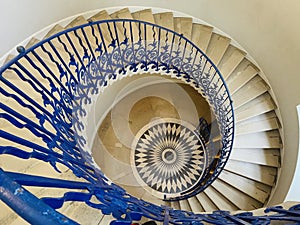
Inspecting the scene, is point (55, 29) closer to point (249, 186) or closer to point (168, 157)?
point (168, 157)

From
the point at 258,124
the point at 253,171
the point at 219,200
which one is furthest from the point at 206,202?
the point at 258,124

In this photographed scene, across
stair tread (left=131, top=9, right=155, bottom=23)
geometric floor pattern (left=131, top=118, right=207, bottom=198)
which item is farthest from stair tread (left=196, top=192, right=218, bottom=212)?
stair tread (left=131, top=9, right=155, bottom=23)

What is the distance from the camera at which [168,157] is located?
719 centimetres

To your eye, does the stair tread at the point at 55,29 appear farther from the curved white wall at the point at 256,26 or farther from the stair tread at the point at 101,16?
the stair tread at the point at 101,16

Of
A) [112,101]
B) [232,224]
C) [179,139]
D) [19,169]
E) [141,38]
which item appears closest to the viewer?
[232,224]

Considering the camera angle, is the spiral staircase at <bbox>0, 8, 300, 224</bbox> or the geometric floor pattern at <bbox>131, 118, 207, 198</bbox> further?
the geometric floor pattern at <bbox>131, 118, 207, 198</bbox>

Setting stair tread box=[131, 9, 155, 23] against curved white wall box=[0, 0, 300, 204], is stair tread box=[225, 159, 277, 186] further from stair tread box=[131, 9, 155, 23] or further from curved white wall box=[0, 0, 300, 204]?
stair tread box=[131, 9, 155, 23]

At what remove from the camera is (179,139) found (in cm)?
728

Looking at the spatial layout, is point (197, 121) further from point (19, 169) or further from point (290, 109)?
point (19, 169)

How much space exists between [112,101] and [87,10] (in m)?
2.25

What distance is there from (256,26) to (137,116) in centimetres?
348

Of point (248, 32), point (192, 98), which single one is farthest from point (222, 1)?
point (192, 98)

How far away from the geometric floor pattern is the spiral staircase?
0.03 meters

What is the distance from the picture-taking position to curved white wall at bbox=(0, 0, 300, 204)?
4.43 meters
